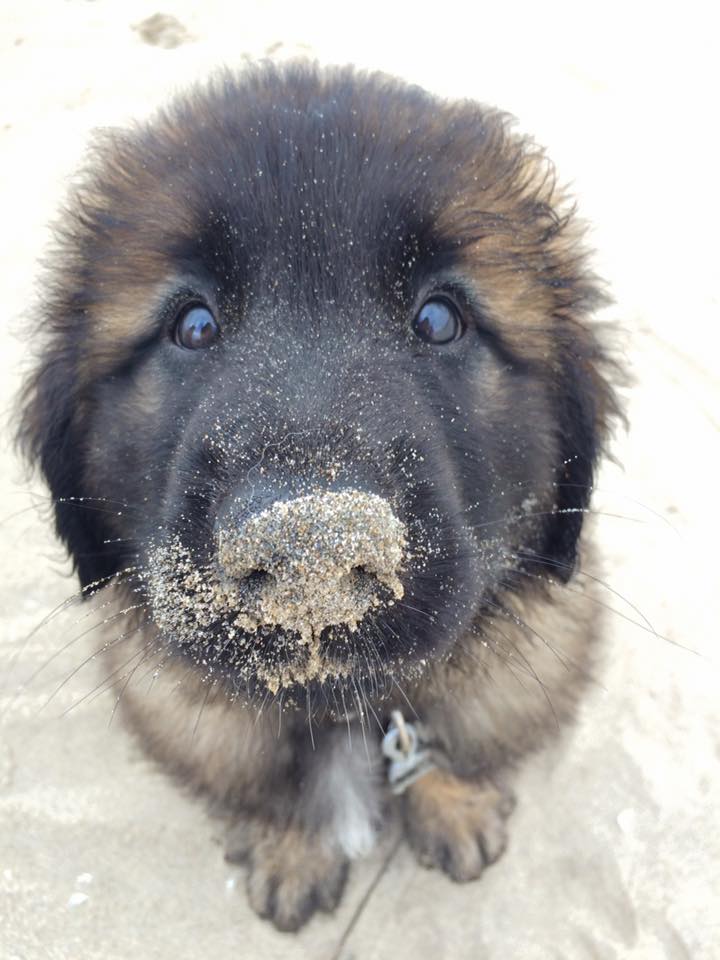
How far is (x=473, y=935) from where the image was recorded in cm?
189

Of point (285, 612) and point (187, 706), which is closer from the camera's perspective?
point (285, 612)

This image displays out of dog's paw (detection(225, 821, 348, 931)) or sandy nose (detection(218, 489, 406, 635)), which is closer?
sandy nose (detection(218, 489, 406, 635))

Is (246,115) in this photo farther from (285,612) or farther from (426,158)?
(285,612)

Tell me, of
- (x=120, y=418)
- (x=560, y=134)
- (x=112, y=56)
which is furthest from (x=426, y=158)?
(x=112, y=56)

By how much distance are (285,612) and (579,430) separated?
0.82m

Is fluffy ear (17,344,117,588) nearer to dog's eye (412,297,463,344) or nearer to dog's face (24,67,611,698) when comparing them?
dog's face (24,67,611,698)

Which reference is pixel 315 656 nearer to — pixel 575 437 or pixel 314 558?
pixel 314 558

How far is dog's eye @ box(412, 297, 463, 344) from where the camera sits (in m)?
1.34

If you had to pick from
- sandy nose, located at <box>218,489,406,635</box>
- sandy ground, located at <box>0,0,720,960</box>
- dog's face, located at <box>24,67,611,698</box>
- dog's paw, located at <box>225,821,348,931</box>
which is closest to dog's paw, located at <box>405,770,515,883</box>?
sandy ground, located at <box>0,0,720,960</box>

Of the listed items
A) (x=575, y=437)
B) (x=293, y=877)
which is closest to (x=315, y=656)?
(x=575, y=437)

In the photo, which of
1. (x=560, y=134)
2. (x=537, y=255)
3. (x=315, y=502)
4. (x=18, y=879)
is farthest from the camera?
(x=560, y=134)

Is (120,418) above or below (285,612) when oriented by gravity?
below

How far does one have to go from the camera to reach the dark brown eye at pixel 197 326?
52.9 inches

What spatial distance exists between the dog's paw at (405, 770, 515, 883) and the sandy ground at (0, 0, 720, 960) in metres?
0.05
